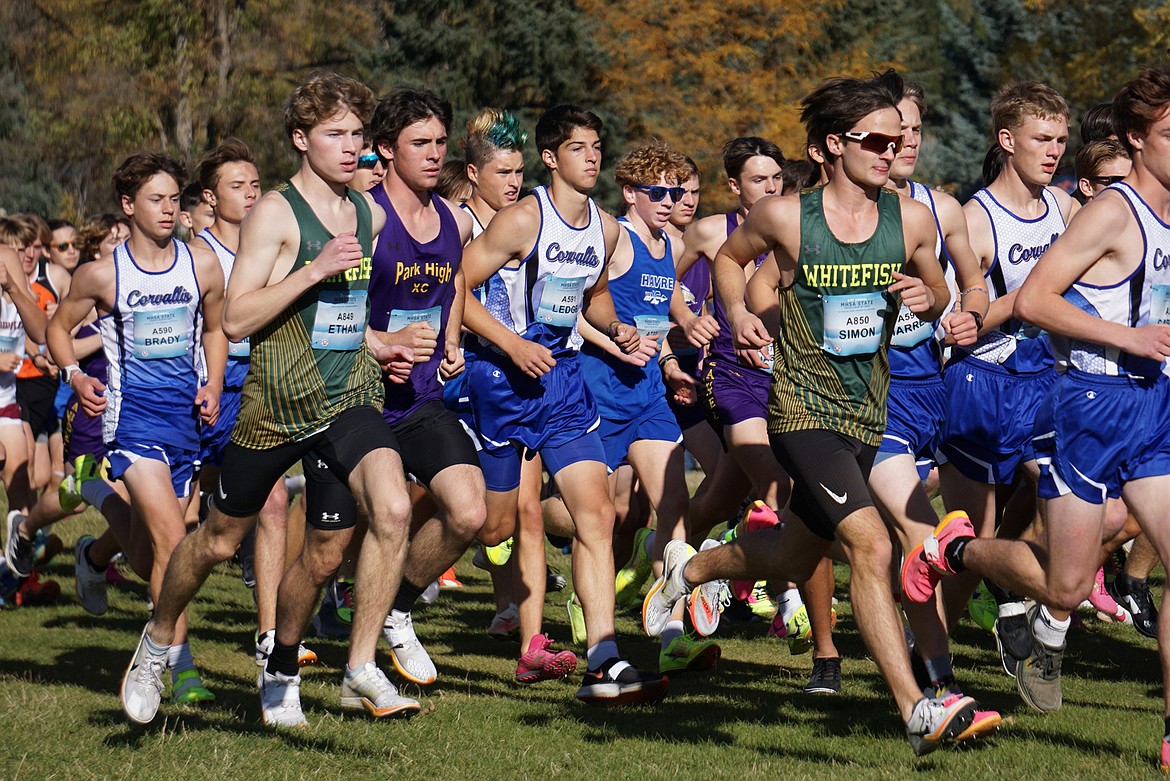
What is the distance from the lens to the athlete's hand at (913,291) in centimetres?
541

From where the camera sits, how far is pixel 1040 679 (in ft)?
20.0

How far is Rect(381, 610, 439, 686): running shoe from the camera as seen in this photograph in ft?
22.1

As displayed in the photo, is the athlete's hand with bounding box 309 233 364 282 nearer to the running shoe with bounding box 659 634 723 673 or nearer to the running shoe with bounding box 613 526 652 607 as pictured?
the running shoe with bounding box 659 634 723 673

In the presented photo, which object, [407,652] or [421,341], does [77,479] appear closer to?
[407,652]

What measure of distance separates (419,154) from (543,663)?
8.02ft

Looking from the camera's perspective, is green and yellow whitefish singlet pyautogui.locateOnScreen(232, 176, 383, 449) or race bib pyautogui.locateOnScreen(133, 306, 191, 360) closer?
green and yellow whitefish singlet pyautogui.locateOnScreen(232, 176, 383, 449)

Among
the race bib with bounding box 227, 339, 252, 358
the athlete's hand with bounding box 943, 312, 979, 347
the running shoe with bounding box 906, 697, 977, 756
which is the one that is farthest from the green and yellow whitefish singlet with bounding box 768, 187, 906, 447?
the race bib with bounding box 227, 339, 252, 358

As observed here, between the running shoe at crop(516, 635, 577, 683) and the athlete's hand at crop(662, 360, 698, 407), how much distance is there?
6.47ft

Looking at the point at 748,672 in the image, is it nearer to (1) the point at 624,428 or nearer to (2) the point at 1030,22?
(1) the point at 624,428

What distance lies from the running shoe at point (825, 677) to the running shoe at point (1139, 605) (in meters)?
2.14

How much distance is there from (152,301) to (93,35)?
29.4 meters

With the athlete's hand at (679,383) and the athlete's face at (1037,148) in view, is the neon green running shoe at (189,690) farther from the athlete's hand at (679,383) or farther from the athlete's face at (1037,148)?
the athlete's face at (1037,148)

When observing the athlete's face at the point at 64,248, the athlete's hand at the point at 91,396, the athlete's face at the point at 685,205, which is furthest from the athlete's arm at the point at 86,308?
the athlete's face at the point at 64,248

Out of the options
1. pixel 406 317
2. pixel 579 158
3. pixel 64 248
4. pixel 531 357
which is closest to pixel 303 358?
pixel 406 317
